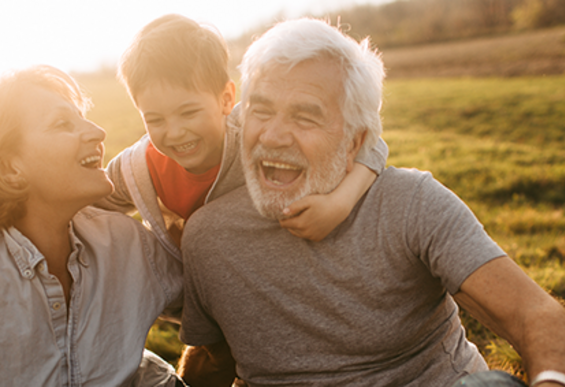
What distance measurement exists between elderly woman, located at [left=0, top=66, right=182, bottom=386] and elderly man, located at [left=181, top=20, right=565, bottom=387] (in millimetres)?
459

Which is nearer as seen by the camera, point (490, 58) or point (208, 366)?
point (208, 366)

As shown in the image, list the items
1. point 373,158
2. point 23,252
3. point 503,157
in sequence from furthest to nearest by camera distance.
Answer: point 503,157, point 373,158, point 23,252

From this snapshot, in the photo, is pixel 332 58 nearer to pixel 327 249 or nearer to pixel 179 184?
pixel 327 249

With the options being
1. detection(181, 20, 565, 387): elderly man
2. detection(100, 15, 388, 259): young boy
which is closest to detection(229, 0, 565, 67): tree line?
detection(100, 15, 388, 259): young boy

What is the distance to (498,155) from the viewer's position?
23.6ft

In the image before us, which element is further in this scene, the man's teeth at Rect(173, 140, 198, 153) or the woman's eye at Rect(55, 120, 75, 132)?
the man's teeth at Rect(173, 140, 198, 153)

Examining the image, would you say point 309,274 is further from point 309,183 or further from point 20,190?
point 20,190

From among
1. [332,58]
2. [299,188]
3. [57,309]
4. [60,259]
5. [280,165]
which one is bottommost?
[57,309]

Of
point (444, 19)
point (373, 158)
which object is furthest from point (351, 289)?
point (444, 19)

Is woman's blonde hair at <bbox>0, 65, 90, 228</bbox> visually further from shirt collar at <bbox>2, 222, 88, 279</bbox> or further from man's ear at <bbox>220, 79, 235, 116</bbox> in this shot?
man's ear at <bbox>220, 79, 235, 116</bbox>

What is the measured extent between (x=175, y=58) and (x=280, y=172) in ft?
3.00

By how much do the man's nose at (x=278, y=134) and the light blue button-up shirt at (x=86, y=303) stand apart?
0.93m

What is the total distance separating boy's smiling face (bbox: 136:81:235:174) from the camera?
8.14 ft

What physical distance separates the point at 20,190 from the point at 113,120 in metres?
16.4
